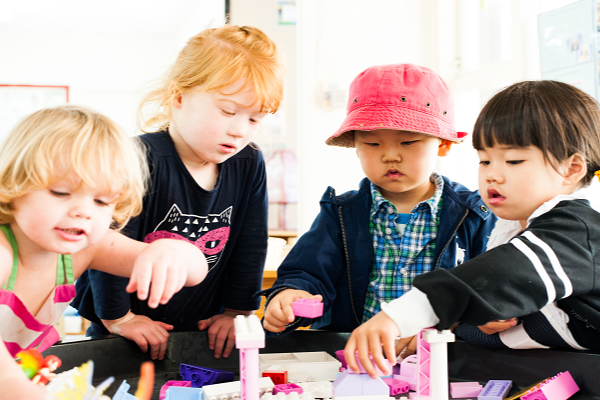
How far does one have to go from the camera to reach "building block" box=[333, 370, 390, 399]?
1.88ft

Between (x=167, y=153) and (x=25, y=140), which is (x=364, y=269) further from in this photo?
(x=25, y=140)

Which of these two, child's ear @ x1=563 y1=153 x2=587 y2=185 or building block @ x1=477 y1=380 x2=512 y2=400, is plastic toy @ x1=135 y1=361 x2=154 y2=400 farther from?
child's ear @ x1=563 y1=153 x2=587 y2=185

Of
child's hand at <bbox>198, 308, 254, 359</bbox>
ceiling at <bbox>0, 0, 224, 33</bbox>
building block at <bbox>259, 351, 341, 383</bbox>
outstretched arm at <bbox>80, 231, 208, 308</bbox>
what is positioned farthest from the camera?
ceiling at <bbox>0, 0, 224, 33</bbox>

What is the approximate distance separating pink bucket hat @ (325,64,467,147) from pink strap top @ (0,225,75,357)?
49 centimetres

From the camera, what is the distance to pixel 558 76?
1.83m

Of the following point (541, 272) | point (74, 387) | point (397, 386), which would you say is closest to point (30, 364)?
point (74, 387)

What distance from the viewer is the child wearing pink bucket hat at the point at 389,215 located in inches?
34.6

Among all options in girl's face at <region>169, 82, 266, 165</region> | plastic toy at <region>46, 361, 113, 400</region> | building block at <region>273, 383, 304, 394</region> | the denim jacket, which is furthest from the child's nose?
plastic toy at <region>46, 361, 113, 400</region>

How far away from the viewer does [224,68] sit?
2.85 feet

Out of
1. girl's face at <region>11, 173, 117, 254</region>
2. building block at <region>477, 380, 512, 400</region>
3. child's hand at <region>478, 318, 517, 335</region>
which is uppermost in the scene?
girl's face at <region>11, 173, 117, 254</region>

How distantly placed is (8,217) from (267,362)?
362 millimetres

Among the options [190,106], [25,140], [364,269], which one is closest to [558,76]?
[364,269]

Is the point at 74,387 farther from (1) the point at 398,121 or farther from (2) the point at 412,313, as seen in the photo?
(1) the point at 398,121

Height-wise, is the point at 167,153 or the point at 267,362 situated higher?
the point at 167,153
